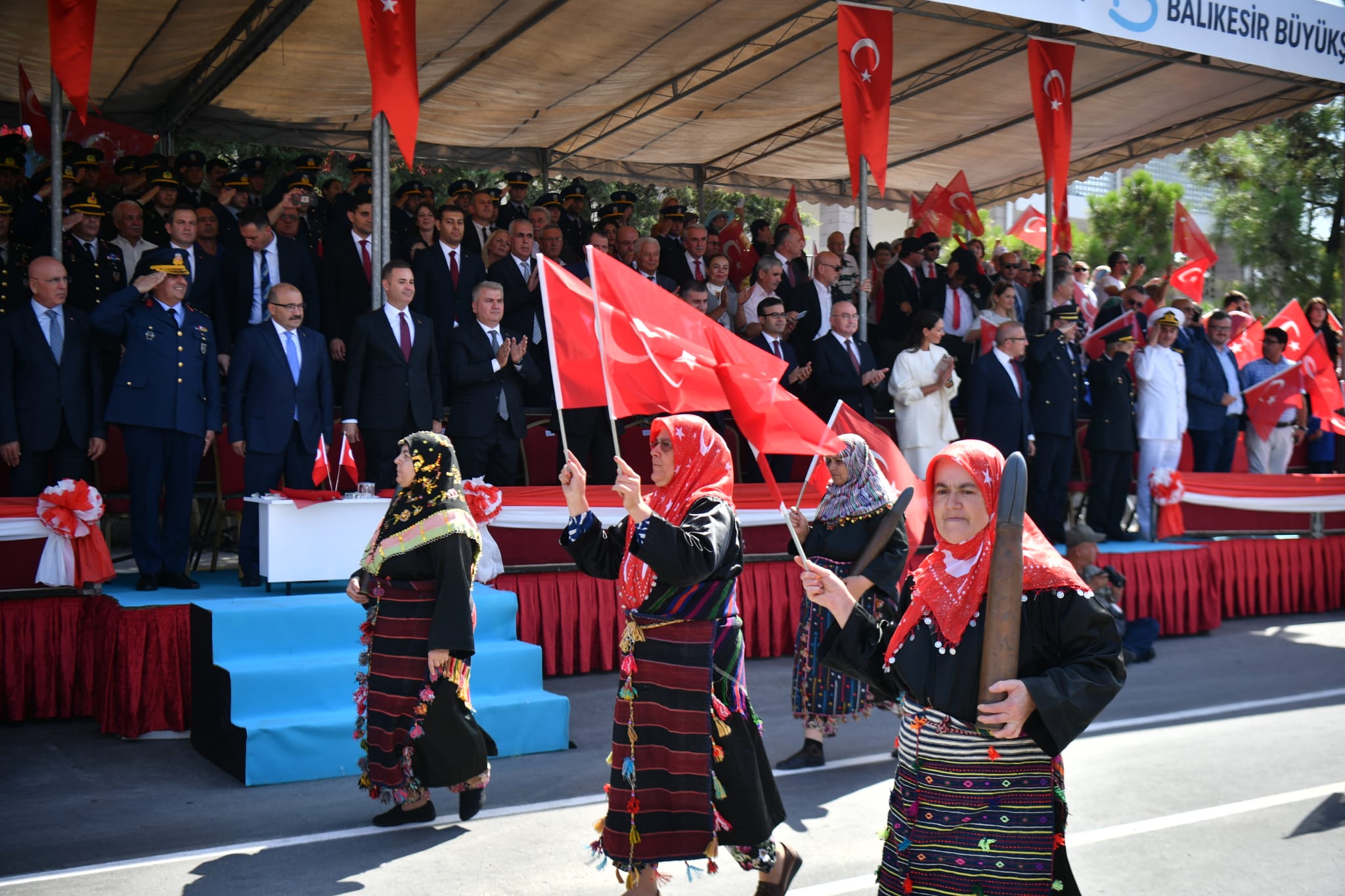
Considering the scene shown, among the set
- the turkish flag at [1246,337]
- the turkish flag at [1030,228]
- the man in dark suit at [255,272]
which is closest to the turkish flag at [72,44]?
the man in dark suit at [255,272]

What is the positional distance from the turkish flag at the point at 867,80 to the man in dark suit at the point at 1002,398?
72.8 inches

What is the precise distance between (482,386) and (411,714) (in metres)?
3.44

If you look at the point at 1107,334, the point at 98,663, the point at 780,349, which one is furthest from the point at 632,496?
the point at 1107,334

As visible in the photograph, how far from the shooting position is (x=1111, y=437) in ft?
37.2

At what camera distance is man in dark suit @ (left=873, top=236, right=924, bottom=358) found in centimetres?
1172

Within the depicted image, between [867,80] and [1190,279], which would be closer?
[867,80]

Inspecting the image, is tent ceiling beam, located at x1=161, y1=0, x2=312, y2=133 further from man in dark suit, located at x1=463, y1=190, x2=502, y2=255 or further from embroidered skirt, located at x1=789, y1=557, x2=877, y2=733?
embroidered skirt, located at x1=789, y1=557, x2=877, y2=733

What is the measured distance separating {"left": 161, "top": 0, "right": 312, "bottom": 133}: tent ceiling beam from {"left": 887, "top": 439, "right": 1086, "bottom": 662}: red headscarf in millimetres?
8195

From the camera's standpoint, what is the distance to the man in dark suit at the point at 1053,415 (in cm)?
1084

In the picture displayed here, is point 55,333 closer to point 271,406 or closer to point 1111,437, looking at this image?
point 271,406

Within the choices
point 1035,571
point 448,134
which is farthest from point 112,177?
point 1035,571

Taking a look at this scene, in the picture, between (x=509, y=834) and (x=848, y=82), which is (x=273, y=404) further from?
(x=848, y=82)

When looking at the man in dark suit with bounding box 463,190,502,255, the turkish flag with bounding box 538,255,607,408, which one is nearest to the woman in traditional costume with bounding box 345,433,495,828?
the turkish flag with bounding box 538,255,607,408

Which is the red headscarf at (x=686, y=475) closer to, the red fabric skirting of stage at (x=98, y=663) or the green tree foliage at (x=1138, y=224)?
the red fabric skirting of stage at (x=98, y=663)
